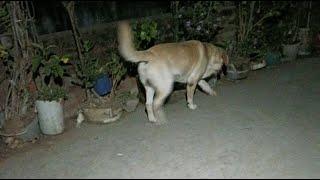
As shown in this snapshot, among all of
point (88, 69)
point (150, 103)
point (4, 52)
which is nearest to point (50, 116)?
point (88, 69)

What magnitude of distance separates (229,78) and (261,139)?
6.94 feet

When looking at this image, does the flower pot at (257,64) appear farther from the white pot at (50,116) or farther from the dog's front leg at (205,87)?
the white pot at (50,116)

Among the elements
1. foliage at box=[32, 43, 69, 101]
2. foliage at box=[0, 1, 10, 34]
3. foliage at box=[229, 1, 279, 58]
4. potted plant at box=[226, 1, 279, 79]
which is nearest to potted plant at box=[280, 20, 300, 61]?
foliage at box=[229, 1, 279, 58]

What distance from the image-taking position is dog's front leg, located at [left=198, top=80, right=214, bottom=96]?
16.8 ft

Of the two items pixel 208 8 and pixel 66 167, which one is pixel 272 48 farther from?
pixel 66 167

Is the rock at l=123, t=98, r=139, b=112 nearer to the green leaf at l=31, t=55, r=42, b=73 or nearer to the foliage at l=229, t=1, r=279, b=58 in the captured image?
the green leaf at l=31, t=55, r=42, b=73

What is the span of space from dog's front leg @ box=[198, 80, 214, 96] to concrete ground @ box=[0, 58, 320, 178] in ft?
0.38

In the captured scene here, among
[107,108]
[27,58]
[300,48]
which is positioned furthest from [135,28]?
[300,48]

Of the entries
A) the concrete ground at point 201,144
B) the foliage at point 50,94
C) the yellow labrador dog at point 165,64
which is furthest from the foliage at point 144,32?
the foliage at point 50,94

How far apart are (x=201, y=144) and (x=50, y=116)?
1791 mm

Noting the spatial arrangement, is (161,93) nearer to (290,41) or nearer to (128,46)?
(128,46)

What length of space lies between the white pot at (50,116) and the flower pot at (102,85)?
0.55m

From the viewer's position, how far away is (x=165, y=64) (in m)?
4.12

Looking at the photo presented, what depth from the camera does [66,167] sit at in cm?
339
